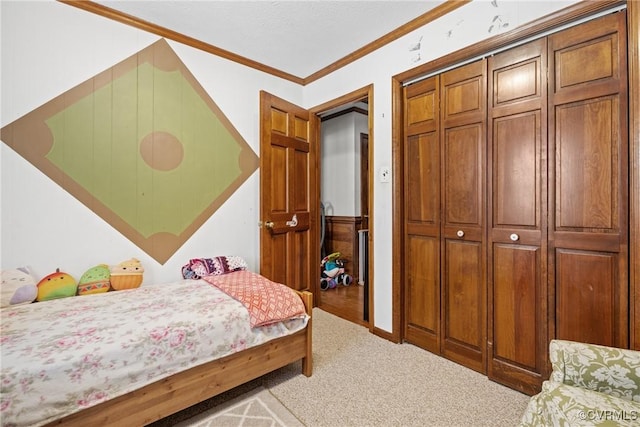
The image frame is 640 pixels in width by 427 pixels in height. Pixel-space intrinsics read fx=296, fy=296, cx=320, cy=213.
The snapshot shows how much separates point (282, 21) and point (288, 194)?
4.94 feet

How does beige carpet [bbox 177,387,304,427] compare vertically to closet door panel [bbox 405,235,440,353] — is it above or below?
Result: below

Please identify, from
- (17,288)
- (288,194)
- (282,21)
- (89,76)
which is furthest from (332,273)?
(89,76)

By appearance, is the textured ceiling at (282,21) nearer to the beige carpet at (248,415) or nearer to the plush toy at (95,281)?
the plush toy at (95,281)

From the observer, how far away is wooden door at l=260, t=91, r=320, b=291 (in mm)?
2766

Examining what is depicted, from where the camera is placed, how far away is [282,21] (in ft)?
7.81

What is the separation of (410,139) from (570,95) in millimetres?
1052

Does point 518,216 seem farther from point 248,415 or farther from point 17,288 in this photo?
point 17,288

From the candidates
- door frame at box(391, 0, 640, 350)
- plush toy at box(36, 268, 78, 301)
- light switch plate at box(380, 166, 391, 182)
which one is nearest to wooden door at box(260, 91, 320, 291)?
light switch plate at box(380, 166, 391, 182)

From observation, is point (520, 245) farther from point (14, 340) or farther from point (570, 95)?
point (14, 340)

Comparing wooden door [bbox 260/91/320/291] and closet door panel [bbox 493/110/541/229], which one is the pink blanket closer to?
wooden door [bbox 260/91/320/291]

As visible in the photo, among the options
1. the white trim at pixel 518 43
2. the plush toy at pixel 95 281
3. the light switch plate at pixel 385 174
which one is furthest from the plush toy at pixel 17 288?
the white trim at pixel 518 43

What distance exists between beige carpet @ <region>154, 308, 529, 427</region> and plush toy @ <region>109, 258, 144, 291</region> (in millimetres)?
1012

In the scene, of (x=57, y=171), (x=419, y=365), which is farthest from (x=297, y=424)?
(x=57, y=171)

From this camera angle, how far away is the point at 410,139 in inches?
98.3
